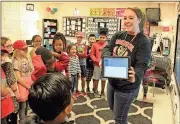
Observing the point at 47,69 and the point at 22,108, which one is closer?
the point at 47,69

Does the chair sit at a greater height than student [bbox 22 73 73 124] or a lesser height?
lesser

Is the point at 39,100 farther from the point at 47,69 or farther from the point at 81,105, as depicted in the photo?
the point at 81,105

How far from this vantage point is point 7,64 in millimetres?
1717

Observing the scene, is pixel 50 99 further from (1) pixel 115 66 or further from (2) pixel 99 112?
(2) pixel 99 112

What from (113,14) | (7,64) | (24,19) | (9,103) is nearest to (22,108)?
(9,103)

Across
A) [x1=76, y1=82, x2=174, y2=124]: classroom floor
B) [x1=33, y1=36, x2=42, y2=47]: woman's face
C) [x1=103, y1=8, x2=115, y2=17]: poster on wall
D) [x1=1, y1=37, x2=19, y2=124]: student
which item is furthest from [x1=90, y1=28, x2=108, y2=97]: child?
[x1=103, y1=8, x2=115, y2=17]: poster on wall

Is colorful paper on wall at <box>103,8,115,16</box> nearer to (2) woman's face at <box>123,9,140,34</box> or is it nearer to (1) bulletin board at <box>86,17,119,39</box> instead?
(1) bulletin board at <box>86,17,119,39</box>

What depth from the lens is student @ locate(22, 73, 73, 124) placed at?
2.47 ft

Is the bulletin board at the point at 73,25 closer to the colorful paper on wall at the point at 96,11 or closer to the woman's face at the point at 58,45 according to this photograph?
the colorful paper on wall at the point at 96,11

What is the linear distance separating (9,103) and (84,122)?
1.03 m

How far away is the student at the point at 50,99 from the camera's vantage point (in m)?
0.75

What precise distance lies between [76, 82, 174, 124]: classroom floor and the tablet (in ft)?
4.86

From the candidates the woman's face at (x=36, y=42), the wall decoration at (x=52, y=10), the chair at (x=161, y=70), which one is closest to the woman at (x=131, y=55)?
the woman's face at (x=36, y=42)

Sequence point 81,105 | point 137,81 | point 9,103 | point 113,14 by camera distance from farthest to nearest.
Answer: point 113,14 → point 81,105 → point 9,103 → point 137,81
